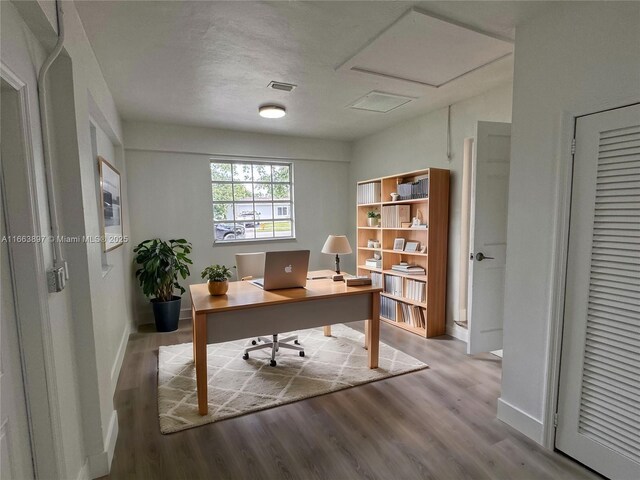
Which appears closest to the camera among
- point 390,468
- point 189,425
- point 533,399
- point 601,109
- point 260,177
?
point 601,109

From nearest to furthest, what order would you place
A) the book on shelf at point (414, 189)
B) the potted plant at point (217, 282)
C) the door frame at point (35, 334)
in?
the door frame at point (35, 334), the potted plant at point (217, 282), the book on shelf at point (414, 189)

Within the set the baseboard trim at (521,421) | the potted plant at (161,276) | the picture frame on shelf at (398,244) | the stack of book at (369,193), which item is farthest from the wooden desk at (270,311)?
the stack of book at (369,193)

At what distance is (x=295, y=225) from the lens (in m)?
5.11

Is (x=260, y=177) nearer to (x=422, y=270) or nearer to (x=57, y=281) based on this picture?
(x=422, y=270)

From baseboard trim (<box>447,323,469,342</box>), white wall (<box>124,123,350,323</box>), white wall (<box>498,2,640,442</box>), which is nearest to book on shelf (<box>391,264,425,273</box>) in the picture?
baseboard trim (<box>447,323,469,342</box>)

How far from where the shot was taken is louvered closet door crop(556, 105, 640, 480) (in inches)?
61.4

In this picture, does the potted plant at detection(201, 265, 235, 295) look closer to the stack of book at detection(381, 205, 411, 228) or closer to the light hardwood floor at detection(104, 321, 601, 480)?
the light hardwood floor at detection(104, 321, 601, 480)

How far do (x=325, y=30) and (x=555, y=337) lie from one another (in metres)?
2.29

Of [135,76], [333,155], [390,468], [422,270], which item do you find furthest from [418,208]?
[135,76]

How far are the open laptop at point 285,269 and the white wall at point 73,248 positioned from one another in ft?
3.72

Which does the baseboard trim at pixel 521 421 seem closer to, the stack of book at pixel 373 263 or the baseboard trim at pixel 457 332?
the baseboard trim at pixel 457 332

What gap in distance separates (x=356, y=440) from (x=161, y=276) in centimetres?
292

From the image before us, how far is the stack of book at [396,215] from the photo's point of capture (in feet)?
13.3

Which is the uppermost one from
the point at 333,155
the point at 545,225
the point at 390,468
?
the point at 333,155
